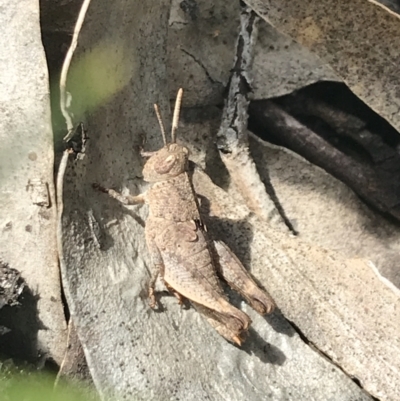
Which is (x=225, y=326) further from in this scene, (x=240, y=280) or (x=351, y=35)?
(x=351, y=35)

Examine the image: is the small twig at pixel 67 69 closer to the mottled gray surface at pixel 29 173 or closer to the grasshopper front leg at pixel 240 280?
the mottled gray surface at pixel 29 173

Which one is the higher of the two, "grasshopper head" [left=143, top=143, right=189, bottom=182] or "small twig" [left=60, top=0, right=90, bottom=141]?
"small twig" [left=60, top=0, right=90, bottom=141]

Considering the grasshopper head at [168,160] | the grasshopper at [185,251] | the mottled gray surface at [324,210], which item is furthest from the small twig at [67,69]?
the mottled gray surface at [324,210]

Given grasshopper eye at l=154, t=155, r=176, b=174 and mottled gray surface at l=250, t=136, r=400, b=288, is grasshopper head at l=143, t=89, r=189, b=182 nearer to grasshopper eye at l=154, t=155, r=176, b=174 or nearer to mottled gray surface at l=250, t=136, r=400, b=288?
grasshopper eye at l=154, t=155, r=176, b=174

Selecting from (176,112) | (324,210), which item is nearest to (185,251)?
(176,112)

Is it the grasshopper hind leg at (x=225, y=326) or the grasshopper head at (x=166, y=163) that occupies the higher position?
the grasshopper head at (x=166, y=163)

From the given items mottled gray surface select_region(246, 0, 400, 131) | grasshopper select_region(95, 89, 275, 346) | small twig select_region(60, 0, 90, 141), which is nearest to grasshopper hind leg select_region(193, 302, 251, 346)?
grasshopper select_region(95, 89, 275, 346)

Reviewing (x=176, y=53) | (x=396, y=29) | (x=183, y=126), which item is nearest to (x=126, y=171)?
(x=183, y=126)
